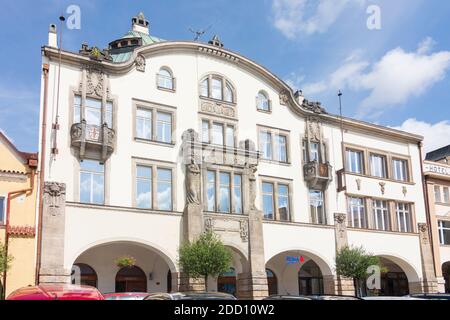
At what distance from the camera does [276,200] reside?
2875cm

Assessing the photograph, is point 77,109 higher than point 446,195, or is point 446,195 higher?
point 77,109

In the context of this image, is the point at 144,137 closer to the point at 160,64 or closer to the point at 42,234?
the point at 160,64

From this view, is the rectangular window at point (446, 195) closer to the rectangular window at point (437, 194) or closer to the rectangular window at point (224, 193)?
the rectangular window at point (437, 194)

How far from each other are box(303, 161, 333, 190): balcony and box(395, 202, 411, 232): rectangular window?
6.13m

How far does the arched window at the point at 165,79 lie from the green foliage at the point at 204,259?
7828mm

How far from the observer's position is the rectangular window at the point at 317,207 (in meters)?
30.3

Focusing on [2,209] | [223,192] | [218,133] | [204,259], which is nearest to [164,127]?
[218,133]

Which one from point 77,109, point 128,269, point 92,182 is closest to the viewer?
point 92,182

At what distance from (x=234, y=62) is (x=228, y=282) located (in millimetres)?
11319

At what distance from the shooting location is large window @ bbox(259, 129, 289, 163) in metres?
29.3

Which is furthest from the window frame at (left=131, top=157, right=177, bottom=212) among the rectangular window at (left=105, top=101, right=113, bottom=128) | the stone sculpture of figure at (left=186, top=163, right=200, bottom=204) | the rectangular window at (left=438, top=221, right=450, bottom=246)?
the rectangular window at (left=438, top=221, right=450, bottom=246)

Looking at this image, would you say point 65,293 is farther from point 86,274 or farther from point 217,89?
point 217,89

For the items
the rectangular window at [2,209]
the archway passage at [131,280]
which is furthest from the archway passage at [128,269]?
the rectangular window at [2,209]

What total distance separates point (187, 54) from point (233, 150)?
526 centimetres
